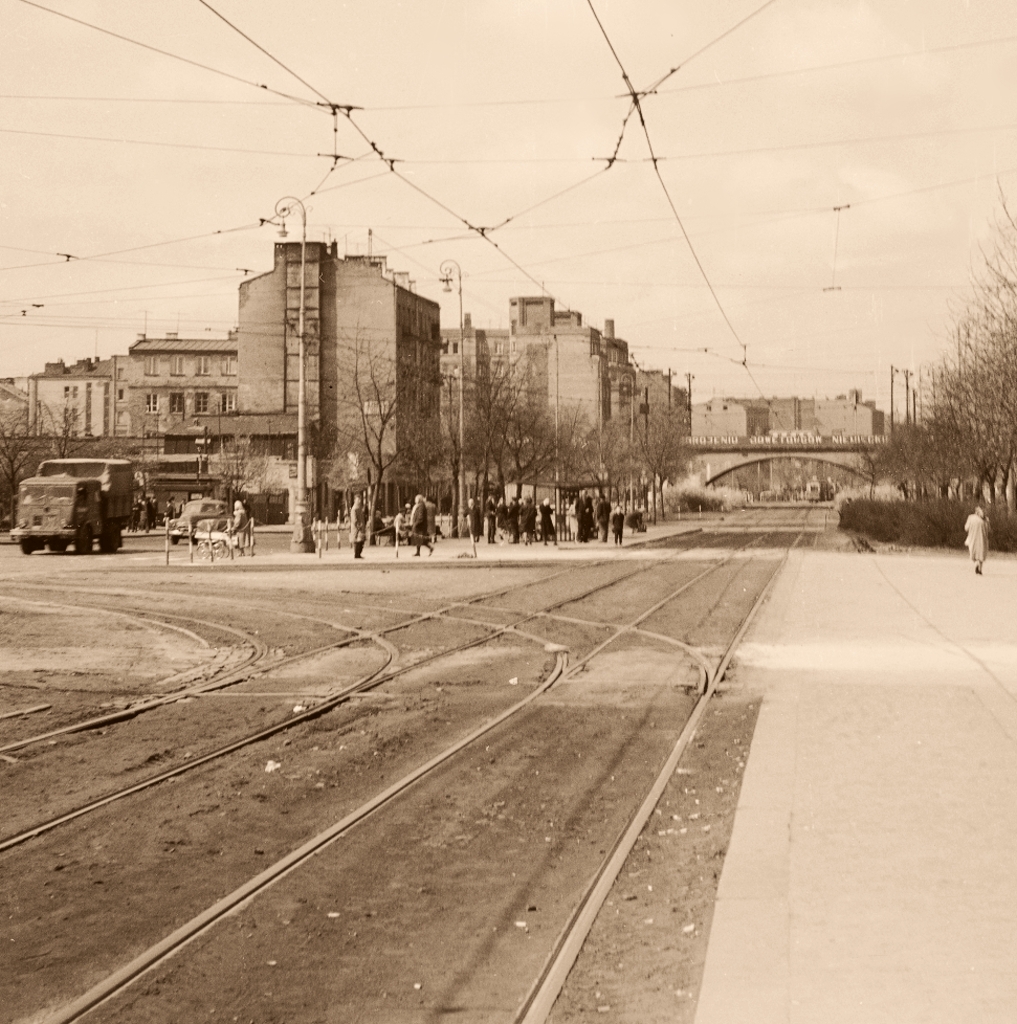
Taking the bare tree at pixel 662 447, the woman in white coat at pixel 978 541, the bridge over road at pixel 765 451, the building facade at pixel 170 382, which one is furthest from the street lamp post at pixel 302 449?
the bridge over road at pixel 765 451

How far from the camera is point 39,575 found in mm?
33844

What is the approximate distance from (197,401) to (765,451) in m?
55.7

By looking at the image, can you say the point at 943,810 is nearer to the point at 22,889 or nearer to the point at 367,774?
the point at 367,774

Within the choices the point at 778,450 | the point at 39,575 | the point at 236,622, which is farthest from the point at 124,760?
the point at 778,450

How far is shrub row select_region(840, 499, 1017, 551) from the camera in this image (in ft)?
136

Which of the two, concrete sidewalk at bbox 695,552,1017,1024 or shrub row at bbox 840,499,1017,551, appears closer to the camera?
concrete sidewalk at bbox 695,552,1017,1024

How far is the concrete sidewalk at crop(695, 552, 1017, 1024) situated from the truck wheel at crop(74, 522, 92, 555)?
3528cm

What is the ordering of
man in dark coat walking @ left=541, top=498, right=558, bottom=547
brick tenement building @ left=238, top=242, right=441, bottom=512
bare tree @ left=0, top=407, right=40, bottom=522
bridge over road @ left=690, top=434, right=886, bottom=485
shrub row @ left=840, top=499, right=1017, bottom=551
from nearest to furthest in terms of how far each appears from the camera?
shrub row @ left=840, top=499, right=1017, bottom=551 < man in dark coat walking @ left=541, top=498, right=558, bottom=547 < bare tree @ left=0, top=407, right=40, bottom=522 < brick tenement building @ left=238, top=242, right=441, bottom=512 < bridge over road @ left=690, top=434, right=886, bottom=485

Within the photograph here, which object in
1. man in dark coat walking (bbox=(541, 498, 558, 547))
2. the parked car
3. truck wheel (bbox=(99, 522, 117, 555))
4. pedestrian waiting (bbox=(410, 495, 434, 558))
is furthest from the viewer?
the parked car

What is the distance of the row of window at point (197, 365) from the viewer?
4697 inches

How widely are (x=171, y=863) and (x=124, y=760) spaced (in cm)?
306

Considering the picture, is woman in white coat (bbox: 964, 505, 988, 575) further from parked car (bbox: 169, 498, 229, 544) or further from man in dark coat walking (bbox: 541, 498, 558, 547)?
parked car (bbox: 169, 498, 229, 544)

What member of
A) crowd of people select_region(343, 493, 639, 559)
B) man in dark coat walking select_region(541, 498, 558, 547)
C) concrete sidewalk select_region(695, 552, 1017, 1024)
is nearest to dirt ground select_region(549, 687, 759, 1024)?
concrete sidewalk select_region(695, 552, 1017, 1024)

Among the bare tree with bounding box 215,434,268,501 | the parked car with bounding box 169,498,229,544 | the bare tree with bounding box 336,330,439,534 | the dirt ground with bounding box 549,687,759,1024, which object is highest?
the bare tree with bounding box 336,330,439,534
